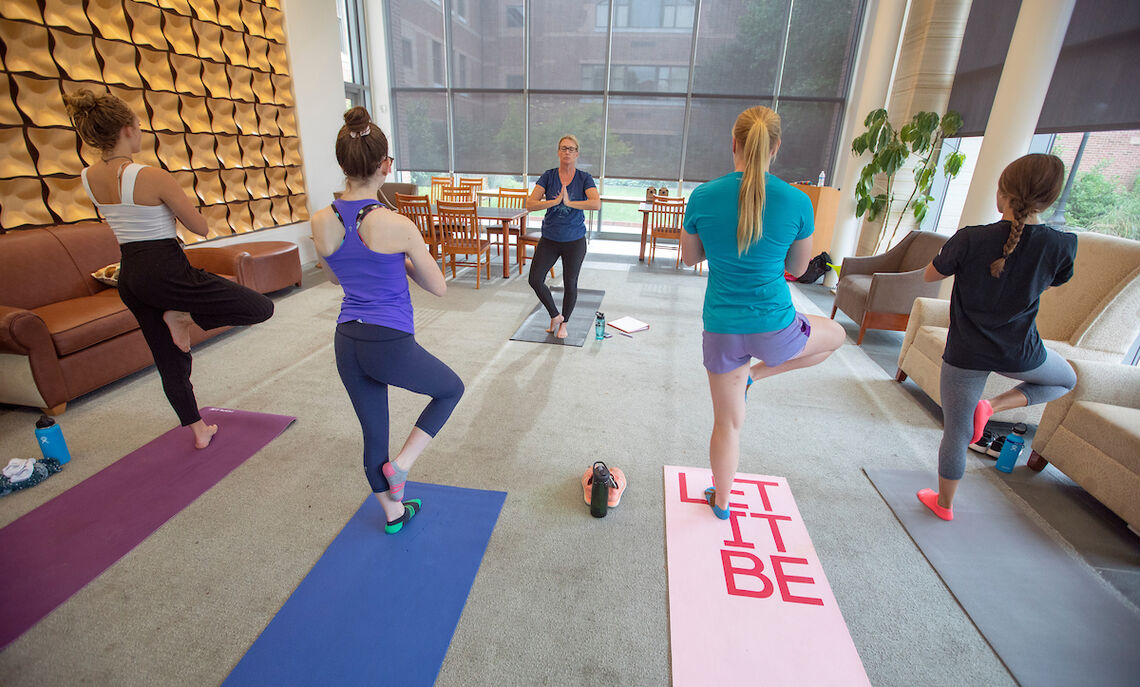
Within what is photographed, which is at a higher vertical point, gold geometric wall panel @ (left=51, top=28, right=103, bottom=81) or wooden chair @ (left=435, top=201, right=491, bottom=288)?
gold geometric wall panel @ (left=51, top=28, right=103, bottom=81)

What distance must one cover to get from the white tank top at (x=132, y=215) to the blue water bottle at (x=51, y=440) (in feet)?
3.18

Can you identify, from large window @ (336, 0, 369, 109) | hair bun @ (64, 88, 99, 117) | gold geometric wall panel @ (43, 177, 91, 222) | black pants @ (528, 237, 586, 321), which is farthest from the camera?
A: large window @ (336, 0, 369, 109)

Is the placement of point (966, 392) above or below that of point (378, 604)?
above

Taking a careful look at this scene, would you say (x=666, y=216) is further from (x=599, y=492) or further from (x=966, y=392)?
(x=599, y=492)

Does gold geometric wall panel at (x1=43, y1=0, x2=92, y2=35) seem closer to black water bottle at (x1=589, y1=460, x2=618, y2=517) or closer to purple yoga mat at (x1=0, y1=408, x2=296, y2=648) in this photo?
purple yoga mat at (x1=0, y1=408, x2=296, y2=648)

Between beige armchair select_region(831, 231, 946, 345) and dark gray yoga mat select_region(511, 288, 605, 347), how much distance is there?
7.39ft

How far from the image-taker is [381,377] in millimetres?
1623

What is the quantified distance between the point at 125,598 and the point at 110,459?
1.04 m

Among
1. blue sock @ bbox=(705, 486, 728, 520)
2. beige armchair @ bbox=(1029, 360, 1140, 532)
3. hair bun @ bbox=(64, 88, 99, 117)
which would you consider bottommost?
blue sock @ bbox=(705, 486, 728, 520)

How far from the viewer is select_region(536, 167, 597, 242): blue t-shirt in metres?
3.58

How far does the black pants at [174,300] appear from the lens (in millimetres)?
2020

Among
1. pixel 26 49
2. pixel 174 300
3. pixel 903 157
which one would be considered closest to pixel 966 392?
pixel 174 300

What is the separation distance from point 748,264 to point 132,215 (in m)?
2.32

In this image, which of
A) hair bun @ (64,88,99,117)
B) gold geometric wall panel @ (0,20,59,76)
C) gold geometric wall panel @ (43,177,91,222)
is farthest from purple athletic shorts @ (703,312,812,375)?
gold geometric wall panel @ (0,20,59,76)
